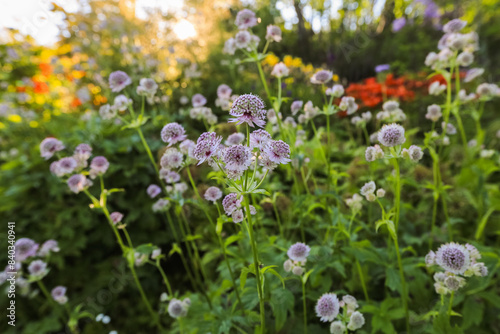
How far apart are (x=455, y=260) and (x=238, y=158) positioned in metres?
0.84

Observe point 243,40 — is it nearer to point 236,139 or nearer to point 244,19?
point 244,19

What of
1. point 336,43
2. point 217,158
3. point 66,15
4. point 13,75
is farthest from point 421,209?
point 13,75

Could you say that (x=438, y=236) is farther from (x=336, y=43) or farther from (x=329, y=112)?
(x=336, y=43)

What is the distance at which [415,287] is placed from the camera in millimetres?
1585

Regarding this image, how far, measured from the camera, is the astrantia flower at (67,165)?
1613mm

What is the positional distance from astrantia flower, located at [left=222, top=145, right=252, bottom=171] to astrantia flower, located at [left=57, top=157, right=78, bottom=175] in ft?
3.88

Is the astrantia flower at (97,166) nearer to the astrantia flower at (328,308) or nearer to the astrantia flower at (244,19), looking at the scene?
the astrantia flower at (244,19)

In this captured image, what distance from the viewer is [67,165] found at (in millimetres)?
1635

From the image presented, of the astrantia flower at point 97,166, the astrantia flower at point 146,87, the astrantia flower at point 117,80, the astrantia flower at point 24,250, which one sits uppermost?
the astrantia flower at point 117,80

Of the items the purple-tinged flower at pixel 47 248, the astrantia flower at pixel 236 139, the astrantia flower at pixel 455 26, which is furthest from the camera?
the purple-tinged flower at pixel 47 248

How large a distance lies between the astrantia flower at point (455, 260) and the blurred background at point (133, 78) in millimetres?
1353

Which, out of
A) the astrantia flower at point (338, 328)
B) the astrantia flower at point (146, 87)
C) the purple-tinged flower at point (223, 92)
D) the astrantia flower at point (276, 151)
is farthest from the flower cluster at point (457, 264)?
the astrantia flower at point (146, 87)

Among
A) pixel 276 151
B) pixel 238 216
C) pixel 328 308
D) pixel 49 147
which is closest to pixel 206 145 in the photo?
pixel 276 151

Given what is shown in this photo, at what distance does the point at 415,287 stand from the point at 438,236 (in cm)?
48
